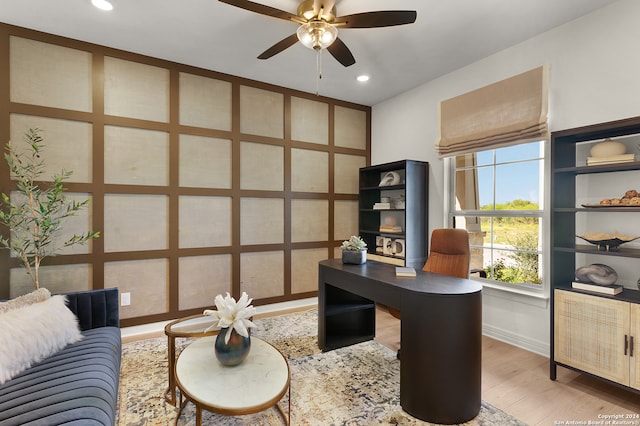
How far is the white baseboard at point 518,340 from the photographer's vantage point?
271 centimetres

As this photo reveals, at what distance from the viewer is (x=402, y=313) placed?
1958 mm

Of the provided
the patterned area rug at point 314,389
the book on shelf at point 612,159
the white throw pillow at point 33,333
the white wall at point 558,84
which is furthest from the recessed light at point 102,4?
the book on shelf at point 612,159

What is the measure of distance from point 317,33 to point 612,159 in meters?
2.26

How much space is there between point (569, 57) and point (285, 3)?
7.87ft

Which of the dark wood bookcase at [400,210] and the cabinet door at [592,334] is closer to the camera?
the cabinet door at [592,334]

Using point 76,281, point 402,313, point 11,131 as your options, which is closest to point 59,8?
point 11,131

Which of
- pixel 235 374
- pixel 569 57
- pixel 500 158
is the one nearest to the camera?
pixel 235 374

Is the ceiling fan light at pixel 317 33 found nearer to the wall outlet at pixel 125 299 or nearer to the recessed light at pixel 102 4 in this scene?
the recessed light at pixel 102 4

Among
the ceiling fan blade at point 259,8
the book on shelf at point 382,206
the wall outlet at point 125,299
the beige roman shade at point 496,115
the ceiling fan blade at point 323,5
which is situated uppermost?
the ceiling fan blade at point 323,5

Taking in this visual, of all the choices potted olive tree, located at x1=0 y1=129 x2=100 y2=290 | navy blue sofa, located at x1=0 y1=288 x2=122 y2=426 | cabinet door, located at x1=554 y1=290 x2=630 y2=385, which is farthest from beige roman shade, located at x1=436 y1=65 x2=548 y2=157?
potted olive tree, located at x1=0 y1=129 x2=100 y2=290

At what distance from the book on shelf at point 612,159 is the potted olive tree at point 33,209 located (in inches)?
160

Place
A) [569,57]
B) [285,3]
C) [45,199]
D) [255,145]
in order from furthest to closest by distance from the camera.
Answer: [255,145]
[45,199]
[569,57]
[285,3]

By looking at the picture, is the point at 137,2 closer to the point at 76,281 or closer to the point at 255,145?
the point at 255,145

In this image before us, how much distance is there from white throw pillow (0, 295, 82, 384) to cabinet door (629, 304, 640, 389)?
11.9ft
